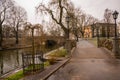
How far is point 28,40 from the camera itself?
1945 centimetres

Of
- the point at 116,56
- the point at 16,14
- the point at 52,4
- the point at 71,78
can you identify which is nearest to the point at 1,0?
the point at 16,14

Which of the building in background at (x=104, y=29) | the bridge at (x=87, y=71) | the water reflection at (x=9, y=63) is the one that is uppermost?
the building in background at (x=104, y=29)

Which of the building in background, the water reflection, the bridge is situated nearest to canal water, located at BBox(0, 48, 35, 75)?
the water reflection

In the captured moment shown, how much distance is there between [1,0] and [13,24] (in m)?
8.51

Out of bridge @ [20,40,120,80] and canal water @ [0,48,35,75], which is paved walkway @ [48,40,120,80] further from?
canal water @ [0,48,35,75]

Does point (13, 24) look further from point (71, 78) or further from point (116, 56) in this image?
point (71, 78)

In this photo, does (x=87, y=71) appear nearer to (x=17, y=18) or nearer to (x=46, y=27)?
(x=46, y=27)

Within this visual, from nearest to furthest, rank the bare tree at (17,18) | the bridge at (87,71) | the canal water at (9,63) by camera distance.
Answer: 1. the bridge at (87,71)
2. the canal water at (9,63)
3. the bare tree at (17,18)

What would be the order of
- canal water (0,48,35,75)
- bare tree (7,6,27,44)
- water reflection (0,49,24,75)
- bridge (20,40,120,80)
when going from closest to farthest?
bridge (20,40,120,80) < canal water (0,48,35,75) < water reflection (0,49,24,75) < bare tree (7,6,27,44)

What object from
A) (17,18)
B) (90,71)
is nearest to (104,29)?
(17,18)

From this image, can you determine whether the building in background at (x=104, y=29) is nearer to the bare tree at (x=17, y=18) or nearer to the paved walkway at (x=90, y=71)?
the bare tree at (x=17, y=18)

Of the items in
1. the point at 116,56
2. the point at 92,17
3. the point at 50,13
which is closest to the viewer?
the point at 116,56

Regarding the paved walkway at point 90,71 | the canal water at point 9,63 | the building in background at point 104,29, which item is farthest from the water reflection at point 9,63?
the building in background at point 104,29

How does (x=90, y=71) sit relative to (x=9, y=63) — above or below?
above
